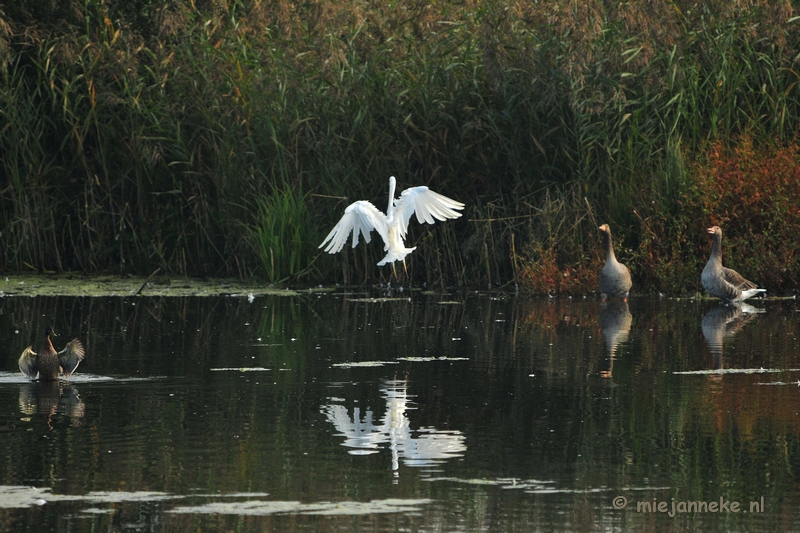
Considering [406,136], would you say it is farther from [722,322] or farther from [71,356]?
[71,356]

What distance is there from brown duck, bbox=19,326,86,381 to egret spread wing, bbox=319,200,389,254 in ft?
17.6

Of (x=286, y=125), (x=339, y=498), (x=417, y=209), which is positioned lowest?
(x=339, y=498)

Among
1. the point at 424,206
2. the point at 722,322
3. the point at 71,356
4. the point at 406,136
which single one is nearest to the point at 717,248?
the point at 722,322

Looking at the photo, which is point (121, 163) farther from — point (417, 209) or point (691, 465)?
point (691, 465)

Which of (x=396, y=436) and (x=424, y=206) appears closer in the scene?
(x=396, y=436)

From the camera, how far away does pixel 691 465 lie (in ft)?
21.9

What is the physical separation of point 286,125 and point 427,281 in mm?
2567

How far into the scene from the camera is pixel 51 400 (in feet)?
28.8

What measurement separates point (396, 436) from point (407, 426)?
1.07 ft

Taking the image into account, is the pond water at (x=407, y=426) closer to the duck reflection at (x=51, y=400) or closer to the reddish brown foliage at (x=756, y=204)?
the duck reflection at (x=51, y=400)

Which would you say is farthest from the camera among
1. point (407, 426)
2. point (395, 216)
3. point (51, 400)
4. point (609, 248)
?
point (609, 248)

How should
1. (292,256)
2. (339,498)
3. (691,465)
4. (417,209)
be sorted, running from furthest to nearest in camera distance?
(292,256) → (417,209) → (691,465) → (339,498)

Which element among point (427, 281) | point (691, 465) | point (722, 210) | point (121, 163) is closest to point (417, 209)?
point (427, 281)

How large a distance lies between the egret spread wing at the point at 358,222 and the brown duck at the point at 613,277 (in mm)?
2422
